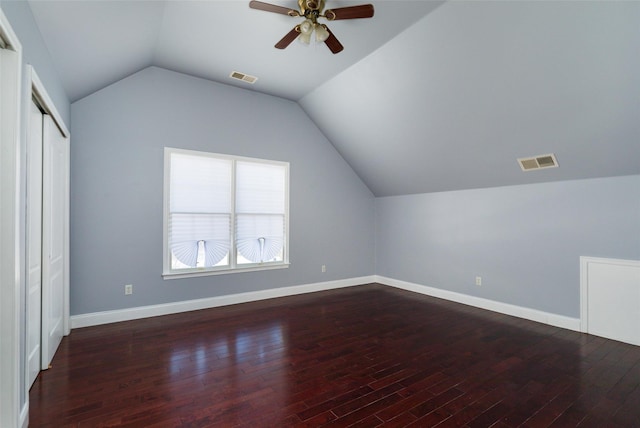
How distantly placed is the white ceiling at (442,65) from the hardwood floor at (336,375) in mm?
2204

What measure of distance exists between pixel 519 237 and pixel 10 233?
200 inches

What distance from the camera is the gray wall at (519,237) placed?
11.4 feet

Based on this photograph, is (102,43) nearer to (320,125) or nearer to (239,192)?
(239,192)

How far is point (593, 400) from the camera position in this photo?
2.25 meters

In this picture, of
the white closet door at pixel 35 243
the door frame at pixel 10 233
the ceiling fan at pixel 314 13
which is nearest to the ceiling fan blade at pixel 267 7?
the ceiling fan at pixel 314 13

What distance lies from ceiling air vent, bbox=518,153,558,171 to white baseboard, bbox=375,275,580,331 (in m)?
1.84

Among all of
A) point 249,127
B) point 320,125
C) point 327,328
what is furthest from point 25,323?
point 320,125

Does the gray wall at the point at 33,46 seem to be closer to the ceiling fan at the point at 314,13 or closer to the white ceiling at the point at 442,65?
the white ceiling at the point at 442,65

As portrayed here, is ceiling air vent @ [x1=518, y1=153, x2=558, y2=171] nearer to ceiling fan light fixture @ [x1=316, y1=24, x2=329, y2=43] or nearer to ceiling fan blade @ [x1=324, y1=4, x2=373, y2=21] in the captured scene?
ceiling fan blade @ [x1=324, y1=4, x2=373, y2=21]

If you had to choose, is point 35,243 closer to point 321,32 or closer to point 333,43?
point 321,32

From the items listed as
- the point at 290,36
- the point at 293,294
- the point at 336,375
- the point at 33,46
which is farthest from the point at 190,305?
the point at 290,36

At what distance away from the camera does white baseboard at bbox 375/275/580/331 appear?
3.76 meters

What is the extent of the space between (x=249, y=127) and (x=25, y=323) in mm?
3674

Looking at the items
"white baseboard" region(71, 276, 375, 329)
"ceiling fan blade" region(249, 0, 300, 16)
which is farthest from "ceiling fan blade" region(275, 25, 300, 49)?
"white baseboard" region(71, 276, 375, 329)
